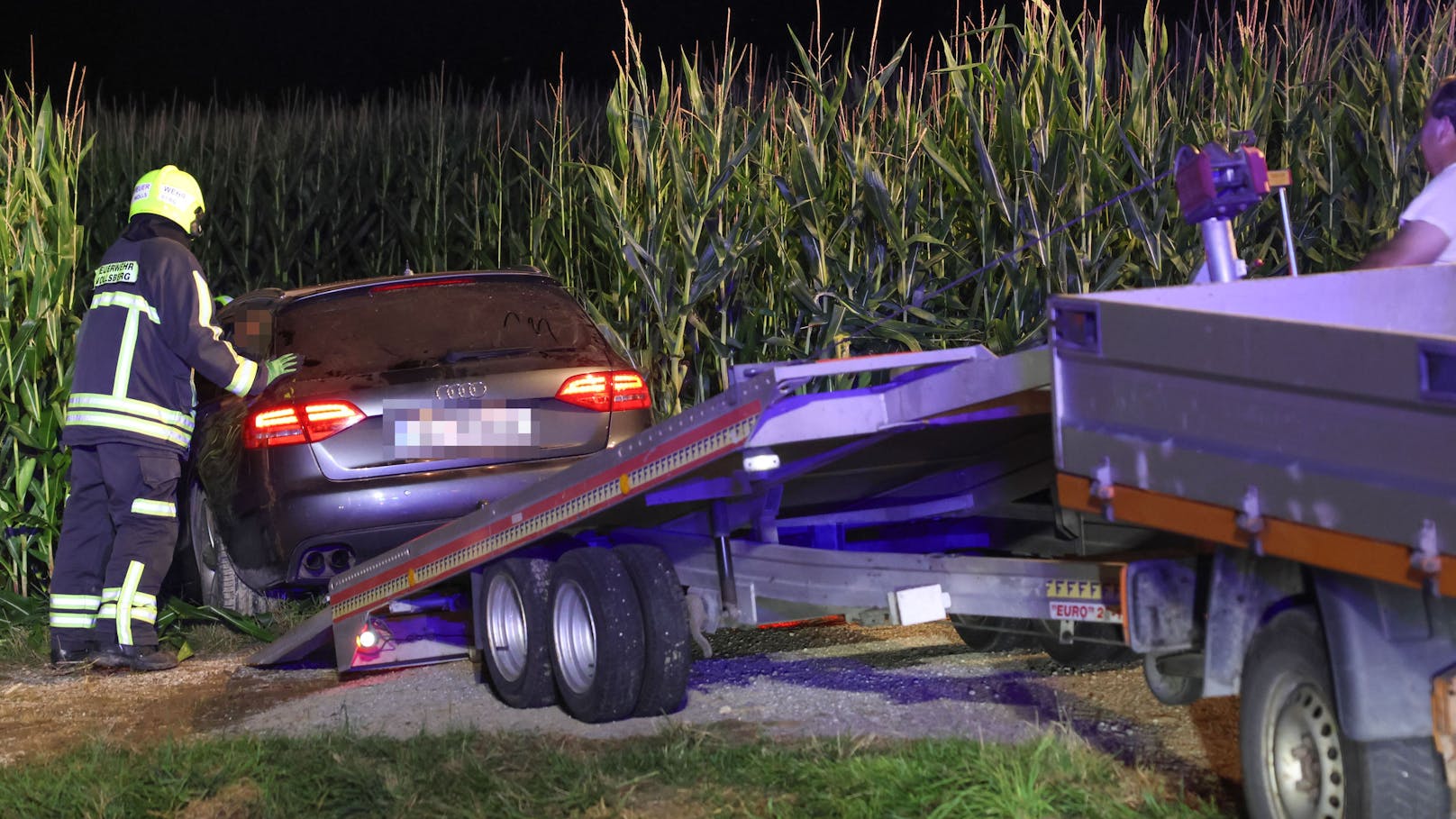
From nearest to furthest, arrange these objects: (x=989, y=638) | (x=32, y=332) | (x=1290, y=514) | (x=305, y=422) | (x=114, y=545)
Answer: (x=1290, y=514)
(x=989, y=638)
(x=305, y=422)
(x=114, y=545)
(x=32, y=332)

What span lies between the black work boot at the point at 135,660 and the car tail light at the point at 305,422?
115 cm

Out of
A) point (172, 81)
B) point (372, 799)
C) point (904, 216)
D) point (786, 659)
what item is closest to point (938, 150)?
point (904, 216)

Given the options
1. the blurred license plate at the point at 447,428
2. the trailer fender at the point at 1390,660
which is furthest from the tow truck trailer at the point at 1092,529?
the blurred license plate at the point at 447,428

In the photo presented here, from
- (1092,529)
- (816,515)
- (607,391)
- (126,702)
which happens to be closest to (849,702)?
(816,515)

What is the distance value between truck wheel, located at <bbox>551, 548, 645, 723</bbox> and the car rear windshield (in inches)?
56.4

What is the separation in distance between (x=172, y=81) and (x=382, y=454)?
45.3m

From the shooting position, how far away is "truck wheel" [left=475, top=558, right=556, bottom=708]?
566cm

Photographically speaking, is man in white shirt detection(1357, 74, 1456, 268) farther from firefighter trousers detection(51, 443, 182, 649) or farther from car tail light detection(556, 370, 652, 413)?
firefighter trousers detection(51, 443, 182, 649)

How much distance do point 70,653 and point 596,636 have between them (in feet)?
9.83

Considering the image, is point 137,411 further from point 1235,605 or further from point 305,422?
point 1235,605

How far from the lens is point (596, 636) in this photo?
5305mm

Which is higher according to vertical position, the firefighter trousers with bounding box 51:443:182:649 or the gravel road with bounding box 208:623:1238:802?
the firefighter trousers with bounding box 51:443:182:649

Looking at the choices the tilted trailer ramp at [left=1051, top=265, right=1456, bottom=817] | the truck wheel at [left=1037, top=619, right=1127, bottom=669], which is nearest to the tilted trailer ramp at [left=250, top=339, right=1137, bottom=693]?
the tilted trailer ramp at [left=1051, top=265, right=1456, bottom=817]

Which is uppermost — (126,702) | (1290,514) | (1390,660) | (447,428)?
(447,428)
